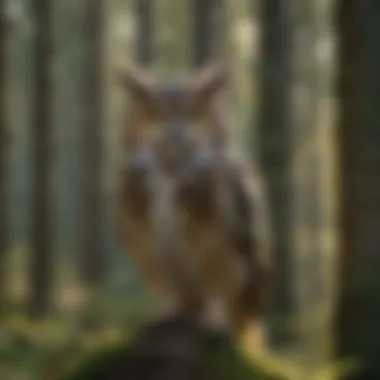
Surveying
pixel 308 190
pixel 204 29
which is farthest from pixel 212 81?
pixel 308 190

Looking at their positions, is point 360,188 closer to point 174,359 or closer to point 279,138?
point 279,138

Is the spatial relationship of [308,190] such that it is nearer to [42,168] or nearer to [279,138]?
[279,138]

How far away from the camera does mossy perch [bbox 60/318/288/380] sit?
1382 mm

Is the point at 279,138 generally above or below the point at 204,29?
below

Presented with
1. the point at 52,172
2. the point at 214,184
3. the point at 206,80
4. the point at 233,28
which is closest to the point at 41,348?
the point at 52,172

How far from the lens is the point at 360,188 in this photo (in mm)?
1490

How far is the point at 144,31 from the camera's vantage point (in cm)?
151

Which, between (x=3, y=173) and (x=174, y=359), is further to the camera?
(x=3, y=173)

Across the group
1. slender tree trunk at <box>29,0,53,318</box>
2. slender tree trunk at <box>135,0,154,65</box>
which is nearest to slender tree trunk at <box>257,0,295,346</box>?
slender tree trunk at <box>135,0,154,65</box>

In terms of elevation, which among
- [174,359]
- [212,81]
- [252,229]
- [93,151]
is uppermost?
[212,81]

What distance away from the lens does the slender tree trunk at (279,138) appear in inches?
57.6

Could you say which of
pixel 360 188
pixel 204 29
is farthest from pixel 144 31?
pixel 360 188

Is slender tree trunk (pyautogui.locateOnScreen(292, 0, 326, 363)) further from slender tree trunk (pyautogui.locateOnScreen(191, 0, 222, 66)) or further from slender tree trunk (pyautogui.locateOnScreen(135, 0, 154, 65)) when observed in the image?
slender tree trunk (pyautogui.locateOnScreen(135, 0, 154, 65))

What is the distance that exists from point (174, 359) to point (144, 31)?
55 centimetres
